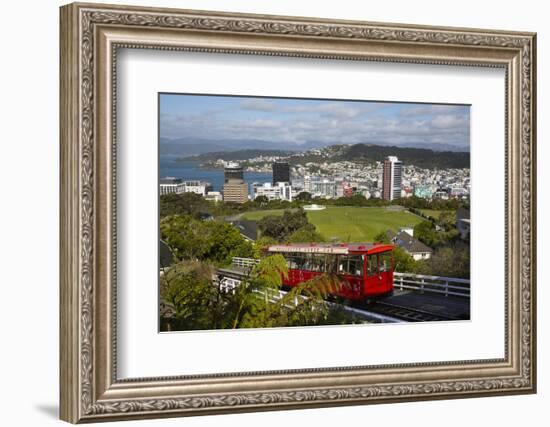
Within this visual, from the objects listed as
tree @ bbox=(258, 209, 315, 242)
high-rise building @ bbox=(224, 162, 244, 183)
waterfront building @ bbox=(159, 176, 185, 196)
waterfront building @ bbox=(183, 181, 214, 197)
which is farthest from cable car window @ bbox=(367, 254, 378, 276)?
waterfront building @ bbox=(159, 176, 185, 196)

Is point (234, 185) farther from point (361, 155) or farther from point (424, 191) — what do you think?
point (424, 191)

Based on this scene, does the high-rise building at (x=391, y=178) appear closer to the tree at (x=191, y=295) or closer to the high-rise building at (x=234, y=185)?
the high-rise building at (x=234, y=185)

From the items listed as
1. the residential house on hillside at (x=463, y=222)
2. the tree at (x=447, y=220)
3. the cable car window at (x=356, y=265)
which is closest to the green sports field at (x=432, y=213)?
the tree at (x=447, y=220)

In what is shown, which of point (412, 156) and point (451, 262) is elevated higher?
point (412, 156)

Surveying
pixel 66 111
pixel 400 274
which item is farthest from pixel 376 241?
pixel 66 111

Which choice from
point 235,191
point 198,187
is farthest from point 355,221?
point 198,187

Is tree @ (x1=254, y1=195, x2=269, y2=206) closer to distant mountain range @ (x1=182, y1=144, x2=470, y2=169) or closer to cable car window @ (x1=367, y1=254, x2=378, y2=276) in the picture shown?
distant mountain range @ (x1=182, y1=144, x2=470, y2=169)

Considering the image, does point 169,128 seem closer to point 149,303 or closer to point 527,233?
point 149,303
